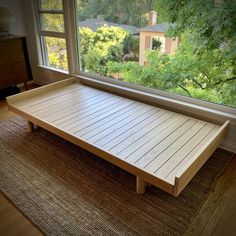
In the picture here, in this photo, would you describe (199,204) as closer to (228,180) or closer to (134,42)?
(228,180)

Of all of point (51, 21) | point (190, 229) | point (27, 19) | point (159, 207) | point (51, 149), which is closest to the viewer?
point (190, 229)

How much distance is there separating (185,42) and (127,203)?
1.55 meters

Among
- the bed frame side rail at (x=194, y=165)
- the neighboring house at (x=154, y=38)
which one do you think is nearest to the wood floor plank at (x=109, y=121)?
the neighboring house at (x=154, y=38)

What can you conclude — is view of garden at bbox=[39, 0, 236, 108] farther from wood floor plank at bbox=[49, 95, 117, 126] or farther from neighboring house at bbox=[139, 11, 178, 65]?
wood floor plank at bbox=[49, 95, 117, 126]

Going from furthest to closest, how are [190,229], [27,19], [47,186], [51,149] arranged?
1. [27,19]
2. [51,149]
3. [47,186]
4. [190,229]

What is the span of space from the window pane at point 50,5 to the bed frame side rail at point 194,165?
99.3 inches

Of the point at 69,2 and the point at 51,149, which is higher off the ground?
the point at 69,2

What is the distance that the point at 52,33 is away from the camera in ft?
11.7

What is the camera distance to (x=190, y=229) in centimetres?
158

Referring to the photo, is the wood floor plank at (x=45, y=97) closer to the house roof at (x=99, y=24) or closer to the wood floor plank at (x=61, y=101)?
the wood floor plank at (x=61, y=101)

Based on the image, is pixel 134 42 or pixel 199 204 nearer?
pixel 199 204

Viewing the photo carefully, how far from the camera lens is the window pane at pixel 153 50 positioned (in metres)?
2.28

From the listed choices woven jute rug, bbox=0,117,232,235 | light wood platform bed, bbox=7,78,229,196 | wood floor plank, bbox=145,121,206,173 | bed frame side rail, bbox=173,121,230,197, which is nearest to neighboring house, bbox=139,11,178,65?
light wood platform bed, bbox=7,78,229,196

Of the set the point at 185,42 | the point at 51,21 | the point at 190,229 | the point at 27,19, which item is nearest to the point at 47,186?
the point at 190,229
